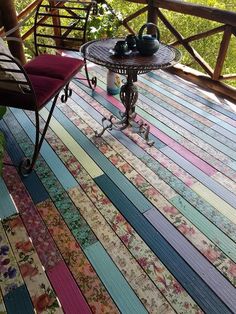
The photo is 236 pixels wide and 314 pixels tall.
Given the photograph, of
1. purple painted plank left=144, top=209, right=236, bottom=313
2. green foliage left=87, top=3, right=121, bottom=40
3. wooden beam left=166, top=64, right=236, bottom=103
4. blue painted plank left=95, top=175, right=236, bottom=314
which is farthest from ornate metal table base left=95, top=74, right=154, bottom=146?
green foliage left=87, top=3, right=121, bottom=40

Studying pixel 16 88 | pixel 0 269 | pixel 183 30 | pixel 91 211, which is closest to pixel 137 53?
pixel 16 88

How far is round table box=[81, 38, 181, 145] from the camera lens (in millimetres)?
1770

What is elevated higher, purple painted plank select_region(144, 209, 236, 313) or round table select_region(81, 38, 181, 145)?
round table select_region(81, 38, 181, 145)

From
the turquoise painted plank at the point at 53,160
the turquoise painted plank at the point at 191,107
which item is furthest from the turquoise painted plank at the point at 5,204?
the turquoise painted plank at the point at 191,107

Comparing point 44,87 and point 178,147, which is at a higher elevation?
point 44,87

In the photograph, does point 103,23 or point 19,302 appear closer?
point 19,302

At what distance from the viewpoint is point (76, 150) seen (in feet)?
6.97

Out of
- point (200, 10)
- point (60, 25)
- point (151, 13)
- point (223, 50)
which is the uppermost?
point (200, 10)

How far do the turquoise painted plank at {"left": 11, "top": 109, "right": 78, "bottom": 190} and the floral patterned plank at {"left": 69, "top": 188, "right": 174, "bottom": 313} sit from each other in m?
0.09

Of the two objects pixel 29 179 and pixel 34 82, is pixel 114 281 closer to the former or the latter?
pixel 29 179

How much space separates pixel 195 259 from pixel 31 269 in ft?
2.77

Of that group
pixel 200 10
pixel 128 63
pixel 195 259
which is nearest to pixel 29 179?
pixel 128 63

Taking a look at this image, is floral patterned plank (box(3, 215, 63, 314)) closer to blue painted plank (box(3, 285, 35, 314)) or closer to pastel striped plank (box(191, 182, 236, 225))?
blue painted plank (box(3, 285, 35, 314))

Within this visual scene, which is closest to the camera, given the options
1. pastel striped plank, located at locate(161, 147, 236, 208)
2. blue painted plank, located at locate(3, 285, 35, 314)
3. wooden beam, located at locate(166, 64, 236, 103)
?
blue painted plank, located at locate(3, 285, 35, 314)
